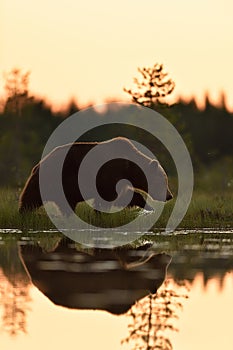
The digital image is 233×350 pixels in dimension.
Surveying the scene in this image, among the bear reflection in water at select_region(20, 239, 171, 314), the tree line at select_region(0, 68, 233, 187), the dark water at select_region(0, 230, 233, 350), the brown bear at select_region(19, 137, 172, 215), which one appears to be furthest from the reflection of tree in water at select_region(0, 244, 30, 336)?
the tree line at select_region(0, 68, 233, 187)

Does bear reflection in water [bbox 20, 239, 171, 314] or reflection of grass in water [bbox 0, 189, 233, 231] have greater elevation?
reflection of grass in water [bbox 0, 189, 233, 231]

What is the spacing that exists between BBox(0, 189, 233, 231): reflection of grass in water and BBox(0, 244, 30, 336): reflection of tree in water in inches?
166

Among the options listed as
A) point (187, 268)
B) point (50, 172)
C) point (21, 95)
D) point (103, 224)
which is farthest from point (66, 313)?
point (21, 95)

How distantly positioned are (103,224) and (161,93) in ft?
51.8

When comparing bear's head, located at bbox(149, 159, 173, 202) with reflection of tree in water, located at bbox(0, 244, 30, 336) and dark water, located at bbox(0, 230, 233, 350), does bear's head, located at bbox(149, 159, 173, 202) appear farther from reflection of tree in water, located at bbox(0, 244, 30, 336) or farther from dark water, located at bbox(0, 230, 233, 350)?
reflection of tree in water, located at bbox(0, 244, 30, 336)

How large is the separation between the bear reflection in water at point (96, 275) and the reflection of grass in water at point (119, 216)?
10.6ft

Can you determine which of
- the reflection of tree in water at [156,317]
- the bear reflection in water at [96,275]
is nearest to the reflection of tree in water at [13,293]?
the bear reflection in water at [96,275]

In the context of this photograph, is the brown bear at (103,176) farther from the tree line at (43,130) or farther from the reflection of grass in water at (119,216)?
the tree line at (43,130)

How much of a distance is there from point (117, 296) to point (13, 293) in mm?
895

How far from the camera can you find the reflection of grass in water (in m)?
18.7

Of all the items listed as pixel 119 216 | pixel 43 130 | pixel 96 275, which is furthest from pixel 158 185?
pixel 43 130

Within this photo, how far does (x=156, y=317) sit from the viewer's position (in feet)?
31.5

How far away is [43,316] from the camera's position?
9.73m

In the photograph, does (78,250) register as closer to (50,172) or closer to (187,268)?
(187,268)
